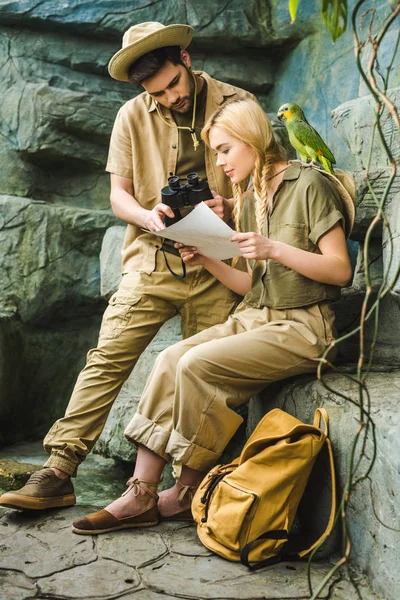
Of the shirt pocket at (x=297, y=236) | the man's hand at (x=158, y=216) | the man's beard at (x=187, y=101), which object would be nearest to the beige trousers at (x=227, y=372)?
the shirt pocket at (x=297, y=236)

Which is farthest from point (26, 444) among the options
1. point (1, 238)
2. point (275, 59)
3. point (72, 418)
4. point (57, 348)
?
point (275, 59)

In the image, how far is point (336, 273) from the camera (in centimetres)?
254

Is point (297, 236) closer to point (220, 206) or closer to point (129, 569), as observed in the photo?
point (220, 206)

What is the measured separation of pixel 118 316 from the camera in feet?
10.0

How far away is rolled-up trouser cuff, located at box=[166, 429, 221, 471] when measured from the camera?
2.62 m

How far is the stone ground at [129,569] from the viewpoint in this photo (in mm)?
2160

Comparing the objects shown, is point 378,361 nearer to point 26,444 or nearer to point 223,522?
point 223,522

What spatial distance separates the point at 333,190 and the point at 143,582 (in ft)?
4.91

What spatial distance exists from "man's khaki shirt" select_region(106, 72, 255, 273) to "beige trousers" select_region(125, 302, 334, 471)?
674mm

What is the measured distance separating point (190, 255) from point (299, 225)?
45 cm

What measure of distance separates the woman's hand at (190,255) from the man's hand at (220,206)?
0.18 m

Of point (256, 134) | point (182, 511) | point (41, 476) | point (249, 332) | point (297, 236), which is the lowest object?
point (182, 511)

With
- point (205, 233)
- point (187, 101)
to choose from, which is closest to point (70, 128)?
point (187, 101)

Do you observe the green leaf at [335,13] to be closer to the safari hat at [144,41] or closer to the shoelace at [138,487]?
the safari hat at [144,41]
